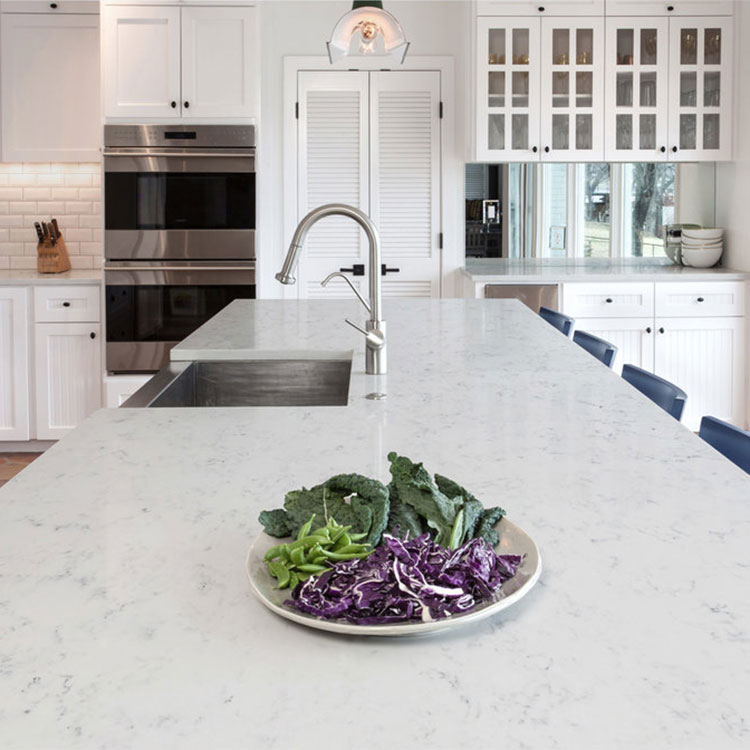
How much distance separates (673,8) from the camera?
5.59m

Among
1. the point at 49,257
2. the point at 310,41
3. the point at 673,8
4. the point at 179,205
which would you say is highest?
the point at 673,8

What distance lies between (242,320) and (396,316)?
544 millimetres

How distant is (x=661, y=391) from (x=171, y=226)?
3.50m

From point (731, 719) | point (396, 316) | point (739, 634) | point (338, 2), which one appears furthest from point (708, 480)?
point (338, 2)

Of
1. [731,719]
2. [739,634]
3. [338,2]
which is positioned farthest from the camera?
→ [338,2]

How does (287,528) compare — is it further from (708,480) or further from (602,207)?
(602,207)

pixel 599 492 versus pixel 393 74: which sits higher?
pixel 393 74

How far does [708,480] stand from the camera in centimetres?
146

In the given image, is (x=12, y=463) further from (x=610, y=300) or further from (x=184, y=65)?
(x=610, y=300)

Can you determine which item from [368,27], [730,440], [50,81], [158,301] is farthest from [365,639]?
[50,81]

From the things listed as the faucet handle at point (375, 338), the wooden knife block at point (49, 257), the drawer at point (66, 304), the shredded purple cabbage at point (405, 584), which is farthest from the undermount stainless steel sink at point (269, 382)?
the wooden knife block at point (49, 257)

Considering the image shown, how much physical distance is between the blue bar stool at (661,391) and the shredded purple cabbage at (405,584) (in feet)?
4.71

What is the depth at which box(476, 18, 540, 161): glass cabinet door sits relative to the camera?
219 inches

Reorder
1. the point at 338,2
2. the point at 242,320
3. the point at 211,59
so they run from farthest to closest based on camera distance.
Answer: the point at 338,2, the point at 211,59, the point at 242,320
